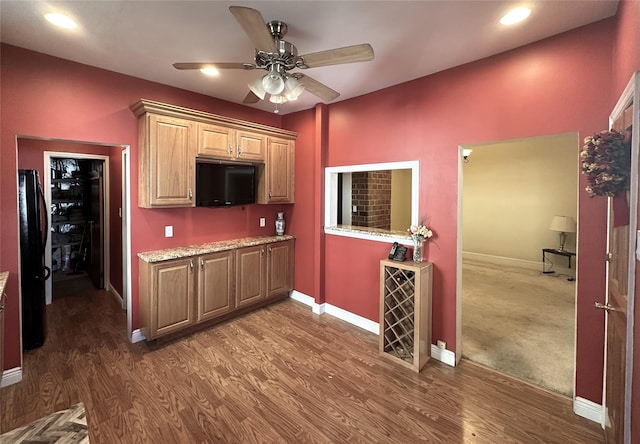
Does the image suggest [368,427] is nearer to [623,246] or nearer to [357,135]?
[623,246]

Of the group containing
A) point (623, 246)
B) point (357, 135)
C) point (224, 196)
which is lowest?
point (623, 246)

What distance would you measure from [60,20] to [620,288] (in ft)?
12.7

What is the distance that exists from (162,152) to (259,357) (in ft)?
7.45

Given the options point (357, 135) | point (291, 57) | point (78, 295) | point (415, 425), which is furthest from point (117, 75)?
point (415, 425)

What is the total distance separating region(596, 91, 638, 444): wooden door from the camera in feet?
4.16

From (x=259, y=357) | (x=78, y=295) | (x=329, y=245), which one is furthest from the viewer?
(x=78, y=295)

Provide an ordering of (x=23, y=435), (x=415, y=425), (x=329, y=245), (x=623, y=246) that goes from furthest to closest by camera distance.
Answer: (x=329, y=245) → (x=415, y=425) → (x=23, y=435) → (x=623, y=246)

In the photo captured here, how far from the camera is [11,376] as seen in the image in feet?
7.58

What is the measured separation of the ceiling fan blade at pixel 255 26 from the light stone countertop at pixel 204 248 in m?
2.19

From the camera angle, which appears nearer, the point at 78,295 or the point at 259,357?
the point at 259,357

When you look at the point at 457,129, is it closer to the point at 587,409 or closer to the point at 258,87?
the point at 258,87

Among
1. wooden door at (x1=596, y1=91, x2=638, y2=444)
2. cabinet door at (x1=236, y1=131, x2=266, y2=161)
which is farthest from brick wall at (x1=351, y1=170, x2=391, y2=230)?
wooden door at (x1=596, y1=91, x2=638, y2=444)

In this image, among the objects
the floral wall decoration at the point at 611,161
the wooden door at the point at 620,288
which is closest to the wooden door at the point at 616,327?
the wooden door at the point at 620,288

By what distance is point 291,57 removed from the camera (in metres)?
1.84
